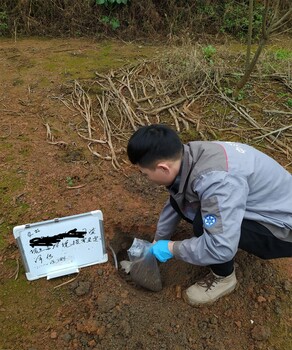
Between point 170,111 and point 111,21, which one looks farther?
point 111,21

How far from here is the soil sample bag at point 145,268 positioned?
2.05m

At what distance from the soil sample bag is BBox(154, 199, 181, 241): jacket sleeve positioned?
111 mm

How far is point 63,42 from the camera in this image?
15.0 ft

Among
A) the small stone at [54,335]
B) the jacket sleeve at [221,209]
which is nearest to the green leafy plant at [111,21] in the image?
the jacket sleeve at [221,209]

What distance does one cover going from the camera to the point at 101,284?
195 centimetres

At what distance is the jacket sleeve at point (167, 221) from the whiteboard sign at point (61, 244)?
0.35 metres

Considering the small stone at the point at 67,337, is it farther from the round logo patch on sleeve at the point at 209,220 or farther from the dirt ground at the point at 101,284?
the round logo patch on sleeve at the point at 209,220

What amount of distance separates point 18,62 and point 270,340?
11.4 ft

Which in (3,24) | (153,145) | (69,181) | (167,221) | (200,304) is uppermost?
(153,145)

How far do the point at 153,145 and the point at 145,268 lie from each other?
2.66 ft

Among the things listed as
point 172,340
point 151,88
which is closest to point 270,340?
point 172,340

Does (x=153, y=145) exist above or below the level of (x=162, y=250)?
above

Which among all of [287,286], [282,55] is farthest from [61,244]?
[282,55]

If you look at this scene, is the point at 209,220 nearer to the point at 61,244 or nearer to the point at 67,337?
the point at 61,244
